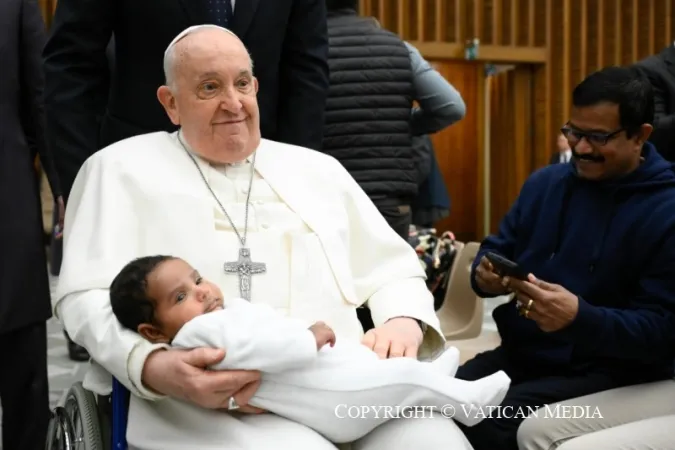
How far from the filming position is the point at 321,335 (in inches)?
61.7

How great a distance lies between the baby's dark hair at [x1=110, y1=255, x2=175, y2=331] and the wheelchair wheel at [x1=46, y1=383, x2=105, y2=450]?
21 cm

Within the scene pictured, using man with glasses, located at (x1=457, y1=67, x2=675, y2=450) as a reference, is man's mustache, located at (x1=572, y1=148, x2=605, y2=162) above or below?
above

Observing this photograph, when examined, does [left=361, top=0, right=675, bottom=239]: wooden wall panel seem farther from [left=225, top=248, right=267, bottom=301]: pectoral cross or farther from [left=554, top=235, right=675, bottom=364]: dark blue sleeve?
[left=225, top=248, right=267, bottom=301]: pectoral cross

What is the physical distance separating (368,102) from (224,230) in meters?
1.22

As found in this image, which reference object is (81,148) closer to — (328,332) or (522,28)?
(328,332)

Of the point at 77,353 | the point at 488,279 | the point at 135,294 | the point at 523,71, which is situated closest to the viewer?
the point at 135,294

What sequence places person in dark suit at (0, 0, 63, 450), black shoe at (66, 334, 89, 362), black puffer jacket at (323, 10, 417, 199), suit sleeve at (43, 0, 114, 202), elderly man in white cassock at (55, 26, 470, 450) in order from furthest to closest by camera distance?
black shoe at (66, 334, 89, 362)
black puffer jacket at (323, 10, 417, 199)
person in dark suit at (0, 0, 63, 450)
suit sleeve at (43, 0, 114, 202)
elderly man in white cassock at (55, 26, 470, 450)

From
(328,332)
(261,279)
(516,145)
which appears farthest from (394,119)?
(516,145)

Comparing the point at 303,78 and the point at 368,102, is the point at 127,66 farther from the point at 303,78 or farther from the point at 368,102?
the point at 368,102

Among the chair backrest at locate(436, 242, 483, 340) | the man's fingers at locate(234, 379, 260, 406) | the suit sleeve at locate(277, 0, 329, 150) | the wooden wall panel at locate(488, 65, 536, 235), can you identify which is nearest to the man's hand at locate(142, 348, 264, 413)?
the man's fingers at locate(234, 379, 260, 406)

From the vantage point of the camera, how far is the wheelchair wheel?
1.68m

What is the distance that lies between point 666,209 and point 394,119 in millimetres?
1265

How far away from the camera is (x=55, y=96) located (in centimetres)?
232

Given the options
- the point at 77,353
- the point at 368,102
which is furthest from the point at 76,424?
the point at 77,353
